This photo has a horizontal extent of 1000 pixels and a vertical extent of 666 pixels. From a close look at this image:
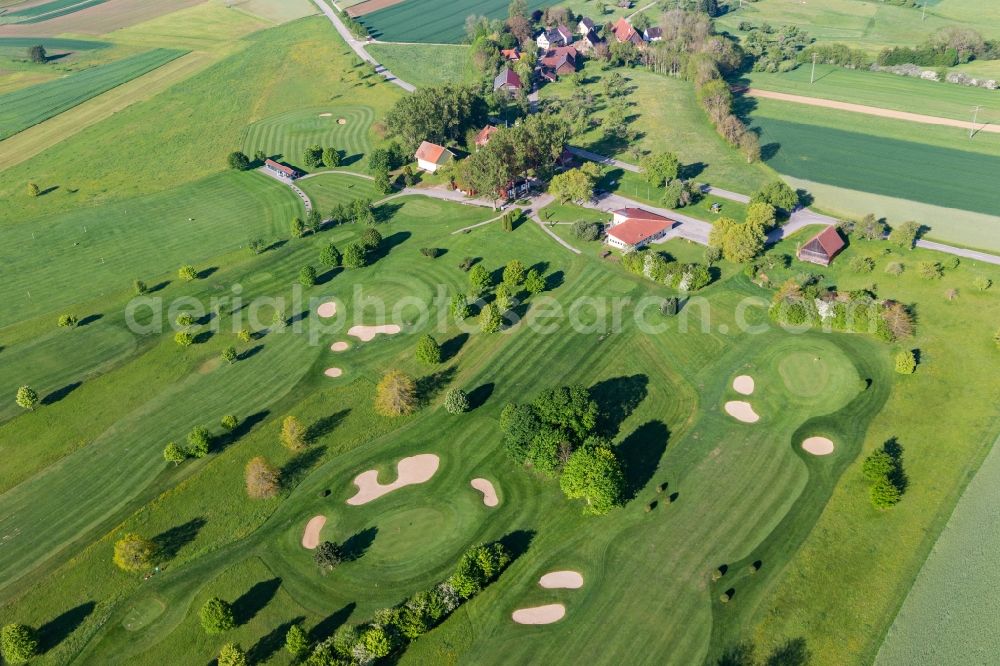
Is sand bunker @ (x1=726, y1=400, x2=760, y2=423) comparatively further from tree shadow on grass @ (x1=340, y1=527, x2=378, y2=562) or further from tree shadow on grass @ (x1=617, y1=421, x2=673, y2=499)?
tree shadow on grass @ (x1=340, y1=527, x2=378, y2=562)

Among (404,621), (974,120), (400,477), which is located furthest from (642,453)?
(974,120)

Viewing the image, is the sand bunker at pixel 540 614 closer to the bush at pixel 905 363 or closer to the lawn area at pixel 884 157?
the bush at pixel 905 363

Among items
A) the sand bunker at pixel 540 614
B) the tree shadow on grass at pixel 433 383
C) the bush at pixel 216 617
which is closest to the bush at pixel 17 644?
the bush at pixel 216 617

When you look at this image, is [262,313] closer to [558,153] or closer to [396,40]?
[558,153]

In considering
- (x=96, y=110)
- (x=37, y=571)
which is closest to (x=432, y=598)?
(x=37, y=571)

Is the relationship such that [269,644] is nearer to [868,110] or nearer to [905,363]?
[905,363]

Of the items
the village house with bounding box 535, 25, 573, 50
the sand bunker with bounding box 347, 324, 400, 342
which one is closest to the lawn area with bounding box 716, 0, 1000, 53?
the village house with bounding box 535, 25, 573, 50
